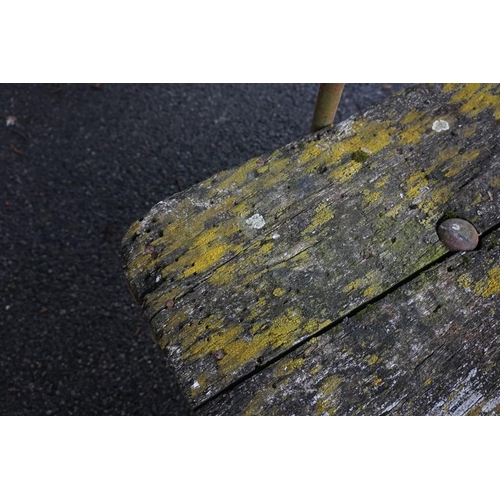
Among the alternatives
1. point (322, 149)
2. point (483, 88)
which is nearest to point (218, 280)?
point (322, 149)

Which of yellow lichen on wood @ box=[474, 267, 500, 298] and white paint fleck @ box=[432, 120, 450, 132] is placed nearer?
yellow lichen on wood @ box=[474, 267, 500, 298]

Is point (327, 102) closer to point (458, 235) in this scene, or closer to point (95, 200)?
point (458, 235)

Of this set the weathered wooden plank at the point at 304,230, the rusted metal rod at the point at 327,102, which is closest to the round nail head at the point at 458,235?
the weathered wooden plank at the point at 304,230

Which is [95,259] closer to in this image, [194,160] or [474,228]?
[194,160]

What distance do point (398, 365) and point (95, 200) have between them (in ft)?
5.58

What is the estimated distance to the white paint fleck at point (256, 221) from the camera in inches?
45.5

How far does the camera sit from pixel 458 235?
112cm

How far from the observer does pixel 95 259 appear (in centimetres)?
225

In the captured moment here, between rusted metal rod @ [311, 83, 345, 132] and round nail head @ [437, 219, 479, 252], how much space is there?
537 millimetres

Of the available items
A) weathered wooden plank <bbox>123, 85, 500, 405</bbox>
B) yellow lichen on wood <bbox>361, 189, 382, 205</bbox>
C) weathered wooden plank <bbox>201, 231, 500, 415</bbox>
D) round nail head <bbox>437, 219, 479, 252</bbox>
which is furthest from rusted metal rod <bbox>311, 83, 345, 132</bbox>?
weathered wooden plank <bbox>201, 231, 500, 415</bbox>

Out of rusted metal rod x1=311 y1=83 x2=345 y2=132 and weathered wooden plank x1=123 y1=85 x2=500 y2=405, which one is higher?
rusted metal rod x1=311 y1=83 x2=345 y2=132

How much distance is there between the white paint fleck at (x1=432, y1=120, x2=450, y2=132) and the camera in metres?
1.22

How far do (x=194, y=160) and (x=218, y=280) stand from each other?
4.82 feet

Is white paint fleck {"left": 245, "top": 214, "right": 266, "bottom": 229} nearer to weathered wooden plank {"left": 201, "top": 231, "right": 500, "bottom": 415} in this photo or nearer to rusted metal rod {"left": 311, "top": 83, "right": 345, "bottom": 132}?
weathered wooden plank {"left": 201, "top": 231, "right": 500, "bottom": 415}
